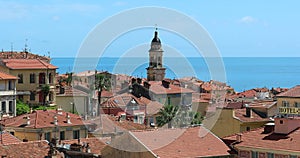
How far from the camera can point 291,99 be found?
4862cm

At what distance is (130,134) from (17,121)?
46.7ft

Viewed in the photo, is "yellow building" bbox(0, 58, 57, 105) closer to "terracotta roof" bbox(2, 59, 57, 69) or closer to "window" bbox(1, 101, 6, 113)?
"terracotta roof" bbox(2, 59, 57, 69)

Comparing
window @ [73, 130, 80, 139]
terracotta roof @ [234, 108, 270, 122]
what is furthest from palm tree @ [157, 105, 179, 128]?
window @ [73, 130, 80, 139]

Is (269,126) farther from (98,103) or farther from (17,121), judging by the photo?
(98,103)

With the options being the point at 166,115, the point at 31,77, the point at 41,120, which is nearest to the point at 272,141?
the point at 41,120

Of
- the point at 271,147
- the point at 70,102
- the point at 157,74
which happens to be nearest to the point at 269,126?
the point at 271,147

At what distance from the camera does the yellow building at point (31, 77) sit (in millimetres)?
62250

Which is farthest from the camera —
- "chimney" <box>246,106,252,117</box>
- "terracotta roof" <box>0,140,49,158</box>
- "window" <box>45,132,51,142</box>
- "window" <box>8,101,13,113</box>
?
"window" <box>8,101,13,113</box>

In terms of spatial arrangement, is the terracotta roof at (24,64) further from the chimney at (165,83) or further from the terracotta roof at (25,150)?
the terracotta roof at (25,150)

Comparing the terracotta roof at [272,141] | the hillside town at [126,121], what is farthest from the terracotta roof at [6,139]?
the terracotta roof at [272,141]

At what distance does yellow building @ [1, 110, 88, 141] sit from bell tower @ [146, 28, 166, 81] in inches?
1644

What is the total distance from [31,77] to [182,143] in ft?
101

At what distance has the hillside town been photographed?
112 feet

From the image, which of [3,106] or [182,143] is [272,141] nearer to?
[182,143]
